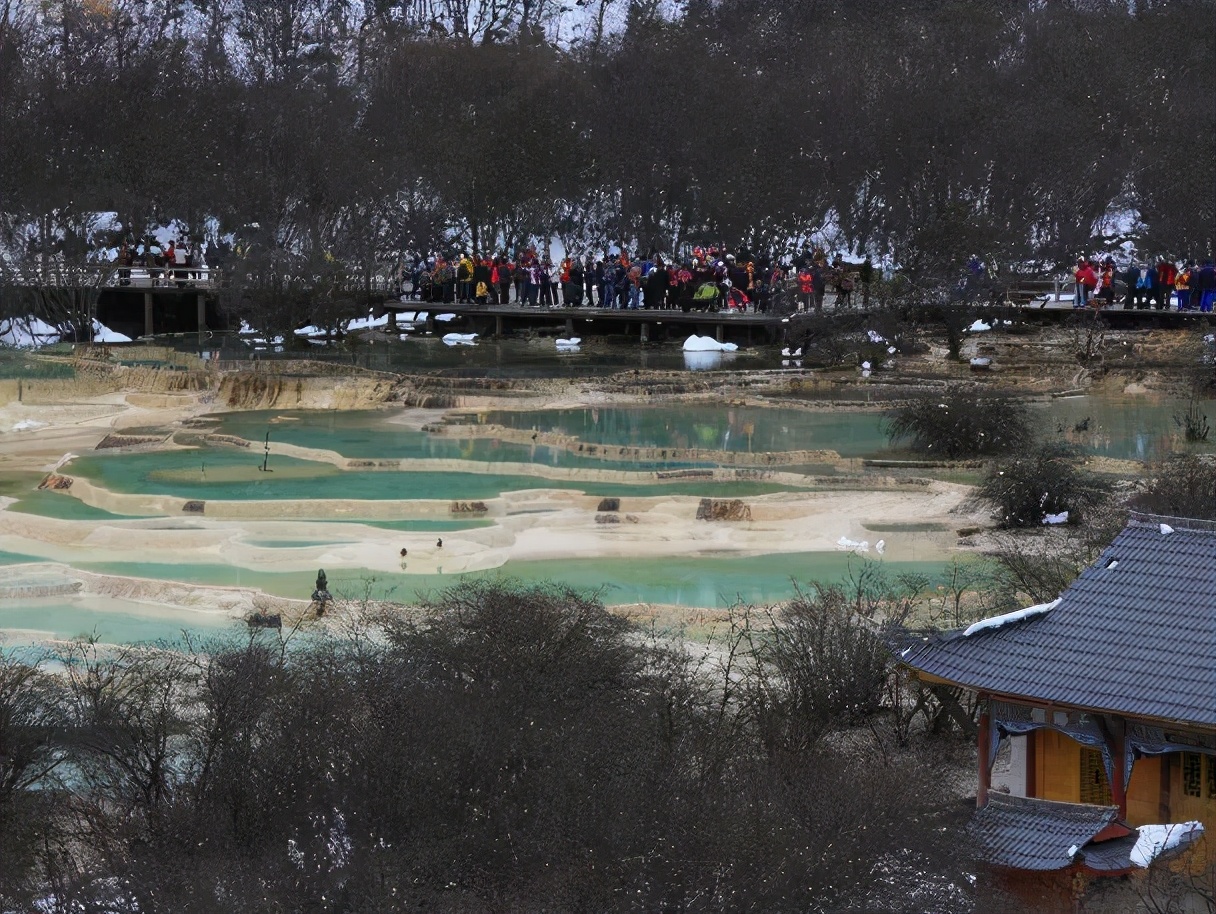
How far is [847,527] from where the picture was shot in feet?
74.0

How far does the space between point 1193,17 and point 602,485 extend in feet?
112

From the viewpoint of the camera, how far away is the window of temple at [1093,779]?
472 inches

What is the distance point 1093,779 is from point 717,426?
1861 centimetres

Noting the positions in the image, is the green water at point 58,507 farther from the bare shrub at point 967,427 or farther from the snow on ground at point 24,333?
the snow on ground at point 24,333

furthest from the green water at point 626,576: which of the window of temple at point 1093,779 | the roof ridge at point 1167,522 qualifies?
the window of temple at point 1093,779

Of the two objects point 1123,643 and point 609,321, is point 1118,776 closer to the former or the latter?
point 1123,643

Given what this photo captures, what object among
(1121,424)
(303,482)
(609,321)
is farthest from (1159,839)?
(609,321)

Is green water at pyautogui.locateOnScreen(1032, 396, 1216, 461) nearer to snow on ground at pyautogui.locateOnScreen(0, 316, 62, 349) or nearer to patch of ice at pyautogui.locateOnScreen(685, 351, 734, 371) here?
patch of ice at pyautogui.locateOnScreen(685, 351, 734, 371)

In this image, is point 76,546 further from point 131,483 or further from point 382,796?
point 382,796

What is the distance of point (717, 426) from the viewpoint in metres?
30.4

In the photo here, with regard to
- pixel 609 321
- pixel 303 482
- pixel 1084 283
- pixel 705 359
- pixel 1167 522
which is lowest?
pixel 303 482

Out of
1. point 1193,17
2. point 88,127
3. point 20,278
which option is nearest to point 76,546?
point 20,278

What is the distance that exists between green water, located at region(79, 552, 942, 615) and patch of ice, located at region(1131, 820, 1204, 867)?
315 inches

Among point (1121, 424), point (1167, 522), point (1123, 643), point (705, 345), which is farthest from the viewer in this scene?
point (705, 345)
